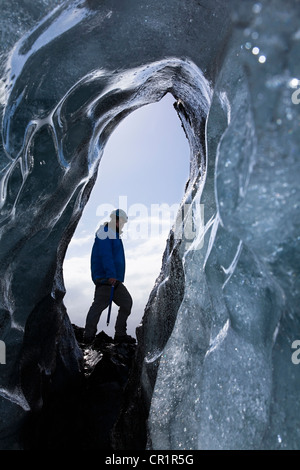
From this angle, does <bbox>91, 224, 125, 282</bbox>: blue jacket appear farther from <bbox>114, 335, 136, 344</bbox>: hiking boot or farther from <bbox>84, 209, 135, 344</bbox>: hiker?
<bbox>114, 335, 136, 344</bbox>: hiking boot

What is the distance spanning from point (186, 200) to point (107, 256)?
1776 millimetres

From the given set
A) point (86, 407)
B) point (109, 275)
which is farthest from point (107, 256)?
point (86, 407)

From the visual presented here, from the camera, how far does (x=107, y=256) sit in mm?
4961

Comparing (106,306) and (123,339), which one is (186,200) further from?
(123,339)

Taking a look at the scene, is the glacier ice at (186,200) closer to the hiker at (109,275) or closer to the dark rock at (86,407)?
the dark rock at (86,407)

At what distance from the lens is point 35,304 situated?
3.60 metres

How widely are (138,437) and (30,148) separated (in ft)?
7.11

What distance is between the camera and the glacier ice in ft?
4.66

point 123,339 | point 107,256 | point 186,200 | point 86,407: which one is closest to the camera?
point 186,200

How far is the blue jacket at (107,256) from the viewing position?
4.98 meters

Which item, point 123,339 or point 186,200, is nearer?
point 186,200

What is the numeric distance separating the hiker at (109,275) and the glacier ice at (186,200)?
68cm

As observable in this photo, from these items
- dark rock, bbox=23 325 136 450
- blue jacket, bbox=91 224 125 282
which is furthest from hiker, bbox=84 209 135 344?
dark rock, bbox=23 325 136 450

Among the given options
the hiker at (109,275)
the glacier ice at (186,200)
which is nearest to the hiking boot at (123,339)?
the hiker at (109,275)
